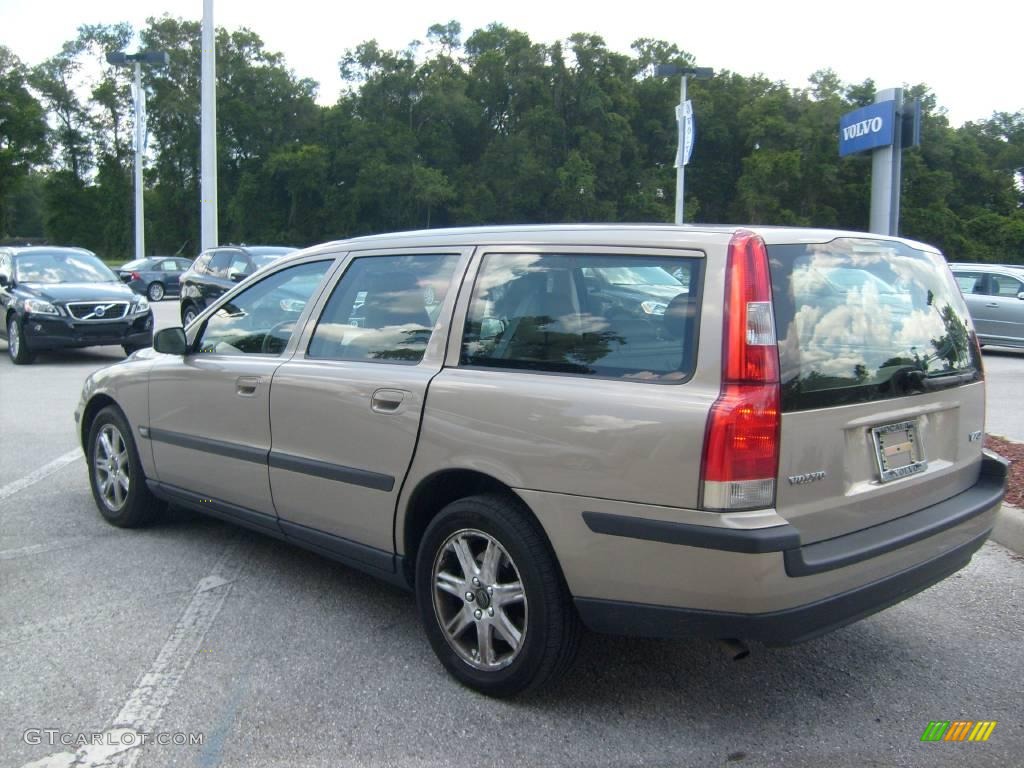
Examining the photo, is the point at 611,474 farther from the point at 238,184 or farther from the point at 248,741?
the point at 238,184

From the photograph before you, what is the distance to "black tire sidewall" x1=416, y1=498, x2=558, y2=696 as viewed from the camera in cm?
322

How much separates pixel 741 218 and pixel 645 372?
198 feet

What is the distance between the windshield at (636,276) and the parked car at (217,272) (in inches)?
628

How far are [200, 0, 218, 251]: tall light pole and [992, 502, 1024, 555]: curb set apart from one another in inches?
723

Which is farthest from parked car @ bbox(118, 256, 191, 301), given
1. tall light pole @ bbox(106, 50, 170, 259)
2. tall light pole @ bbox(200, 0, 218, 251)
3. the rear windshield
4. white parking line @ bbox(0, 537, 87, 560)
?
the rear windshield

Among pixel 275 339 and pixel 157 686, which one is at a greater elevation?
pixel 275 339

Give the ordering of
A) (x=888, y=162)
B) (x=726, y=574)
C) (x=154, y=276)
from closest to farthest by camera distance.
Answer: (x=726, y=574), (x=888, y=162), (x=154, y=276)

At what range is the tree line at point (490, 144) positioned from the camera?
5856 centimetres

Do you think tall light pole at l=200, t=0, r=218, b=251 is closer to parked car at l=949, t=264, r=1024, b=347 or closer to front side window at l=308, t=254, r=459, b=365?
parked car at l=949, t=264, r=1024, b=347

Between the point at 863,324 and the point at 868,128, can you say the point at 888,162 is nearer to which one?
the point at 868,128

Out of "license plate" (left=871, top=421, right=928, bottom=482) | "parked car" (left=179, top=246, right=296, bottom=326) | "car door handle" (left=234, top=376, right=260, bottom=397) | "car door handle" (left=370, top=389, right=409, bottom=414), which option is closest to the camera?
"license plate" (left=871, top=421, right=928, bottom=482)

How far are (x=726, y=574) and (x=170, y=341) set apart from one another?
10.8ft
